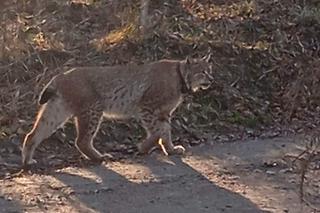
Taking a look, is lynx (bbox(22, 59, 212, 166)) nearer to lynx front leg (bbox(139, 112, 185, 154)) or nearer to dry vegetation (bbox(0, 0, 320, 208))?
lynx front leg (bbox(139, 112, 185, 154))

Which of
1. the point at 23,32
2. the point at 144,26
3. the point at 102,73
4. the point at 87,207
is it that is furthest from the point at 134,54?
the point at 87,207

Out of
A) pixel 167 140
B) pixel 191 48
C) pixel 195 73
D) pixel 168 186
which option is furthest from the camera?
pixel 191 48

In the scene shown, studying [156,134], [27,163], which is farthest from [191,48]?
[27,163]

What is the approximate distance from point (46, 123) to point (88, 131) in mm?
417

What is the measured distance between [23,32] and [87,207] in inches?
209

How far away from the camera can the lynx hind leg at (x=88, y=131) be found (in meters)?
8.66

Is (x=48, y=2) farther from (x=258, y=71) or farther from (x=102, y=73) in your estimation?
(x=102, y=73)

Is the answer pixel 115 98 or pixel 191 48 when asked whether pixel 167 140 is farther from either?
pixel 191 48

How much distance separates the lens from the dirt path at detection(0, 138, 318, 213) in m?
7.07

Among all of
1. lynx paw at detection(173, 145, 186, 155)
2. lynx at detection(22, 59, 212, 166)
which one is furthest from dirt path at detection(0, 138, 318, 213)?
lynx at detection(22, 59, 212, 166)

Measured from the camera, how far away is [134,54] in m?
11.5

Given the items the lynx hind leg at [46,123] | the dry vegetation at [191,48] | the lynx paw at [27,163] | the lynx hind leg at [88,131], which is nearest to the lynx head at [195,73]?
the dry vegetation at [191,48]

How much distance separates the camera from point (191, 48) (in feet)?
39.0

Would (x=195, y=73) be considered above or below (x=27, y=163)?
above
